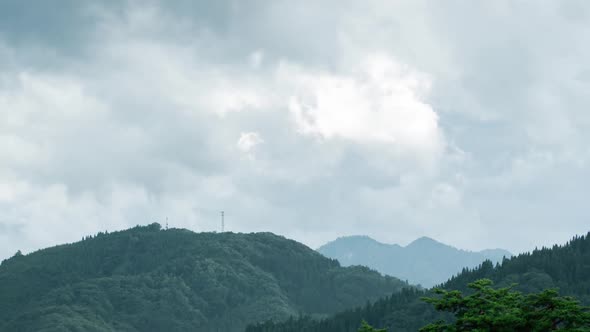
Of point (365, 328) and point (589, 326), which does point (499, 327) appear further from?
point (365, 328)

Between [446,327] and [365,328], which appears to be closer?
[446,327]

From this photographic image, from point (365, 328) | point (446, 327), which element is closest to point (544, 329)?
point (446, 327)

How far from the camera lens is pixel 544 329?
62.2 metres

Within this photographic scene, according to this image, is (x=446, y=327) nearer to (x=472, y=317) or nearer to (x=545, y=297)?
(x=472, y=317)

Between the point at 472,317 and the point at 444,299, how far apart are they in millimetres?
3734

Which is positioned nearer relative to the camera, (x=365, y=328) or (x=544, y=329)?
(x=544, y=329)

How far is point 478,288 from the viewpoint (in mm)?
66312

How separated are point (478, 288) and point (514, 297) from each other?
3.03 m

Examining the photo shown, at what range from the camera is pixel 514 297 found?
6500 cm

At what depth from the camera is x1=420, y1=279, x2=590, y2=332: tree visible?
61.9m

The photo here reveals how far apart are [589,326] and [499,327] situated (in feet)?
24.6

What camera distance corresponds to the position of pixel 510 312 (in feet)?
204

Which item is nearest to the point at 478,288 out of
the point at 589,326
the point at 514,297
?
the point at 514,297

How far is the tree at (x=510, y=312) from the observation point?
2436 inches
